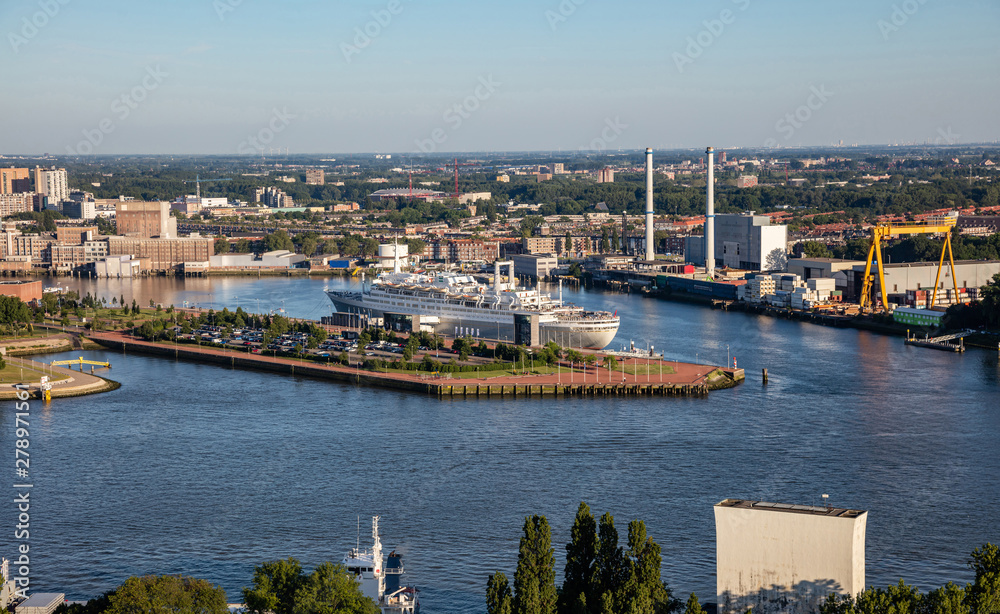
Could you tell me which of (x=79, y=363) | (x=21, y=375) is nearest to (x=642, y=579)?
(x=21, y=375)

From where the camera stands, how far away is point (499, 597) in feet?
22.0

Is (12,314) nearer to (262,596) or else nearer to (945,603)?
(262,596)

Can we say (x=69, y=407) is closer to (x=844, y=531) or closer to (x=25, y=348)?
(x=25, y=348)

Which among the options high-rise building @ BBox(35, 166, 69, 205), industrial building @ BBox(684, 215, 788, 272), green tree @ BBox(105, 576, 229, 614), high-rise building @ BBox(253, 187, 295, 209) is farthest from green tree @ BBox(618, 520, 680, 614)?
high-rise building @ BBox(253, 187, 295, 209)

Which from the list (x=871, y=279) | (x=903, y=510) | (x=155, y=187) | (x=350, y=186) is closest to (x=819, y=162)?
(x=350, y=186)

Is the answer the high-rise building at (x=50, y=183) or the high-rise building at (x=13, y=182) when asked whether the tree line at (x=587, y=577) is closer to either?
the high-rise building at (x=50, y=183)

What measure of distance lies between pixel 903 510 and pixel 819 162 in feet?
287

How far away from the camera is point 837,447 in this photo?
11555mm

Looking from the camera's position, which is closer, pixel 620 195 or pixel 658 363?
pixel 658 363

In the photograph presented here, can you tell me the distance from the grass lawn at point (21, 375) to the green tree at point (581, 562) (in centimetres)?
1025

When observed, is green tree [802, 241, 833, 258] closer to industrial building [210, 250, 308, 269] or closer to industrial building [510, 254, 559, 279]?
industrial building [510, 254, 559, 279]

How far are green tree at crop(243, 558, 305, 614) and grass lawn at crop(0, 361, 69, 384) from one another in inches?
376

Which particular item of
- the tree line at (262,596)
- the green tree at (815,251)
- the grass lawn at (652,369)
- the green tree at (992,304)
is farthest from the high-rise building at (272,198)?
the tree line at (262,596)

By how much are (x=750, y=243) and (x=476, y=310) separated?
39.7ft
